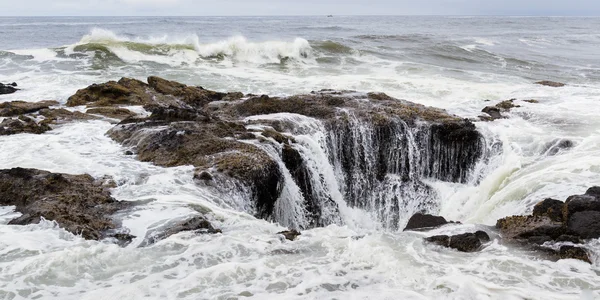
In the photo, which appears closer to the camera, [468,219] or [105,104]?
[468,219]

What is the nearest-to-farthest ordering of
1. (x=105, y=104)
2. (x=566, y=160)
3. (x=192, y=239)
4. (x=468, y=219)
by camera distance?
(x=192, y=239) < (x=468, y=219) < (x=566, y=160) < (x=105, y=104)

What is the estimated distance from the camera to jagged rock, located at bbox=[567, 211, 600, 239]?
5.61m

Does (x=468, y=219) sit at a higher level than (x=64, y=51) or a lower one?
lower

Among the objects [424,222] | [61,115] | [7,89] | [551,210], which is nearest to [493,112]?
[551,210]

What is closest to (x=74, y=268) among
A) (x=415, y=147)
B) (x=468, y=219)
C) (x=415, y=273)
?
(x=415, y=273)

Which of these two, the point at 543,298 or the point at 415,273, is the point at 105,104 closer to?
the point at 415,273

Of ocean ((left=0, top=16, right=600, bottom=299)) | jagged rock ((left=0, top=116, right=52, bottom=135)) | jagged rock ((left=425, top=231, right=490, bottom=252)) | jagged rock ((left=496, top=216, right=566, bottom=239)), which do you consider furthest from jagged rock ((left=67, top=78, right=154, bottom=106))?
jagged rock ((left=496, top=216, right=566, bottom=239))

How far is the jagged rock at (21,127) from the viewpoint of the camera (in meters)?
9.79

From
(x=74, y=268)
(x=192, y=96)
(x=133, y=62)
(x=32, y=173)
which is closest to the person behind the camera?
(x=74, y=268)

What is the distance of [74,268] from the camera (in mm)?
4906

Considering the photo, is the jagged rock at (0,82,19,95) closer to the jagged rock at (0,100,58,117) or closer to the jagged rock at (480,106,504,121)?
the jagged rock at (0,100,58,117)

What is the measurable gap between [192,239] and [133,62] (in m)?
23.7

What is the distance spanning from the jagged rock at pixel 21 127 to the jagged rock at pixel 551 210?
9442 mm

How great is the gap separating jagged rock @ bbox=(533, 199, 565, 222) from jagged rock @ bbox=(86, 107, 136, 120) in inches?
359
